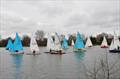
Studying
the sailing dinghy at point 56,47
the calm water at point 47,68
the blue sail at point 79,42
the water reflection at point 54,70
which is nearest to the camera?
the water reflection at point 54,70

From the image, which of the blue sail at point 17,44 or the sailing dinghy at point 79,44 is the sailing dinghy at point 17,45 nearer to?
the blue sail at point 17,44

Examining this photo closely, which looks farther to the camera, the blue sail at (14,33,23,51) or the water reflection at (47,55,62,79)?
the blue sail at (14,33,23,51)

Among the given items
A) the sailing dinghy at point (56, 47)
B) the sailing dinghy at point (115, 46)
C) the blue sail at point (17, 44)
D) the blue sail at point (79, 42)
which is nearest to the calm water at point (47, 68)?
the sailing dinghy at point (115, 46)

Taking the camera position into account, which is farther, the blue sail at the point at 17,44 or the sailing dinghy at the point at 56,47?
the blue sail at the point at 17,44

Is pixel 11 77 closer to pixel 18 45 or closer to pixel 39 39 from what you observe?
pixel 18 45

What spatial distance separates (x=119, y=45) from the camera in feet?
185

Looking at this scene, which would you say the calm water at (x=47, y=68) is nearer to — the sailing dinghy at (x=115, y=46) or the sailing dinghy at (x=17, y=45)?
the sailing dinghy at (x=115, y=46)

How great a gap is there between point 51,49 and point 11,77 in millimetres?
33886

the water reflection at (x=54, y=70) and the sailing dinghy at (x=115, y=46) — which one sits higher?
the sailing dinghy at (x=115, y=46)

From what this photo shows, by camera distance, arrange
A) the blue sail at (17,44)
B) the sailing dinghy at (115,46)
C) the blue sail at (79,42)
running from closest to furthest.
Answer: the sailing dinghy at (115,46)
the blue sail at (17,44)
the blue sail at (79,42)

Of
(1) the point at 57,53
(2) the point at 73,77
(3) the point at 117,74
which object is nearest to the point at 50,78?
(2) the point at 73,77

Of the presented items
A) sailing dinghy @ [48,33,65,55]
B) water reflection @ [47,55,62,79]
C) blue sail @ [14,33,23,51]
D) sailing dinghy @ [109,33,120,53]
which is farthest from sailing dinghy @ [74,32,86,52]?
water reflection @ [47,55,62,79]

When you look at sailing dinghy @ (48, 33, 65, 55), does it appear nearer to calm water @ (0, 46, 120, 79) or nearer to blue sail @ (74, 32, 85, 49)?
blue sail @ (74, 32, 85, 49)

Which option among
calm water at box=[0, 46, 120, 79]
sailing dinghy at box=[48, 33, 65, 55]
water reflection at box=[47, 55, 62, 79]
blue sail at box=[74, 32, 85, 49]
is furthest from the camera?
blue sail at box=[74, 32, 85, 49]
